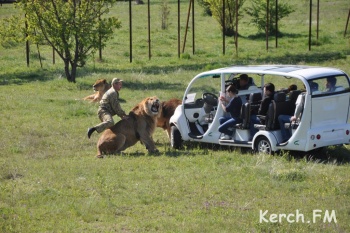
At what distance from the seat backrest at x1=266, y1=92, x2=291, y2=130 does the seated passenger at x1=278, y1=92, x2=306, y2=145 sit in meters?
0.10

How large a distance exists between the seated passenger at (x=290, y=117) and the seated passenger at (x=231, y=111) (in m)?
1.02

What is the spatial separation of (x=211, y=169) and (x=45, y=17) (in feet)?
47.0

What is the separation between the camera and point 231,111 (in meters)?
14.5

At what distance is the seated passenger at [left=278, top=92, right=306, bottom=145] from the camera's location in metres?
13.5

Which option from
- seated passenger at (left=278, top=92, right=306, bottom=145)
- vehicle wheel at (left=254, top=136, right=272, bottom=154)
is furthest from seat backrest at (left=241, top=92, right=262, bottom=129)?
seated passenger at (left=278, top=92, right=306, bottom=145)

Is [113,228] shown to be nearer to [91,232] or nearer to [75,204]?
[91,232]

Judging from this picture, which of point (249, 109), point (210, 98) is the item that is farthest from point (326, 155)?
point (210, 98)

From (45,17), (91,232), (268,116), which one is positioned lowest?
(91,232)

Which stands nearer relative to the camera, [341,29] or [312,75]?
[312,75]

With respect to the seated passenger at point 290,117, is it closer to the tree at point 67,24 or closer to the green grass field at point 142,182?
the green grass field at point 142,182

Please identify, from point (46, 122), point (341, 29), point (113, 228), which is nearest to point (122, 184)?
point (113, 228)

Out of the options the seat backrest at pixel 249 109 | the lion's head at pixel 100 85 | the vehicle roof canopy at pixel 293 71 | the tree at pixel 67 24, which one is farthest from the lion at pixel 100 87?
the tree at pixel 67 24

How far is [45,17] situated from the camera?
25.7 meters

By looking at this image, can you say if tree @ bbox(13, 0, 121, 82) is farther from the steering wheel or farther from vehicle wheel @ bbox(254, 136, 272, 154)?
vehicle wheel @ bbox(254, 136, 272, 154)
